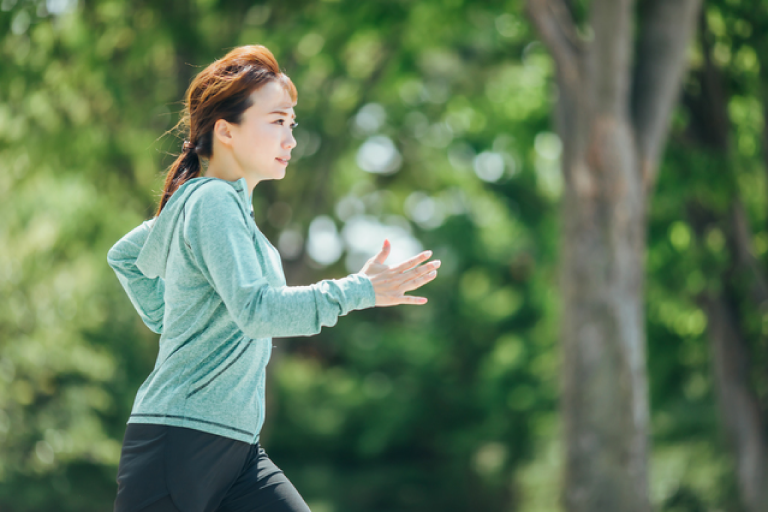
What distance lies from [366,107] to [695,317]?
17.9 feet

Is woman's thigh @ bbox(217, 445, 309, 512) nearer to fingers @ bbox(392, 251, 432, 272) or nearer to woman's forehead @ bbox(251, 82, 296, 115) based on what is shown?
fingers @ bbox(392, 251, 432, 272)

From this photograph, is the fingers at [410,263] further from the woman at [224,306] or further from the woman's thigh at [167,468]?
the woman's thigh at [167,468]

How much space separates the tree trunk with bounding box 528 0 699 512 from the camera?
19.4 ft

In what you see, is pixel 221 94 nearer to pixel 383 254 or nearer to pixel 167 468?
pixel 383 254

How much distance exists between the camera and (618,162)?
600 cm

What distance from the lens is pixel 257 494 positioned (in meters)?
2.00

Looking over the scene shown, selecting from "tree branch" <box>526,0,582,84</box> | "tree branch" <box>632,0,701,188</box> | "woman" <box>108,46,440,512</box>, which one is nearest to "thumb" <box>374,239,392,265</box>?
"woman" <box>108,46,440,512</box>

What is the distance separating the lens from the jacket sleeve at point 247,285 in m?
1.76

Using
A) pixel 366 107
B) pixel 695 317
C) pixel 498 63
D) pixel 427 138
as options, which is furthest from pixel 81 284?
pixel 695 317

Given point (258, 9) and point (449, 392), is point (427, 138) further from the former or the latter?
point (449, 392)

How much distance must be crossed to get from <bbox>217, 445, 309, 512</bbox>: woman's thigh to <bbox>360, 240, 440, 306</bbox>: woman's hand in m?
0.54

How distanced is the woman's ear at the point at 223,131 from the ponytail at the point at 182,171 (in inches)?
4.6

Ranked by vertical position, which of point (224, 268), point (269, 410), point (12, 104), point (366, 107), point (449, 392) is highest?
point (12, 104)

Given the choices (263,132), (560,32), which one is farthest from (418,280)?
(560,32)
